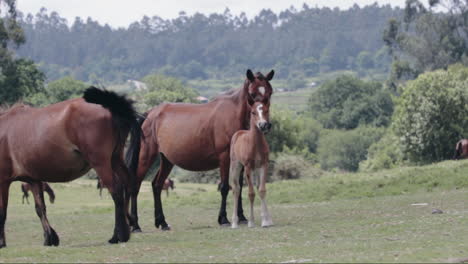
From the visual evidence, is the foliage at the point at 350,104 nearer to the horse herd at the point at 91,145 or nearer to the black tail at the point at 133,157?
the black tail at the point at 133,157

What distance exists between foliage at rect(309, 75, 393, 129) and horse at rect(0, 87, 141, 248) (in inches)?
5324

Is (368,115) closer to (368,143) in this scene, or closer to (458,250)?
(368,143)

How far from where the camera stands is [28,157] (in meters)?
15.2

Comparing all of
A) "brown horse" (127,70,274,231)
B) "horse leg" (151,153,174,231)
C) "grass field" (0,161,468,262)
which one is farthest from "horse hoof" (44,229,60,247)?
"horse leg" (151,153,174,231)

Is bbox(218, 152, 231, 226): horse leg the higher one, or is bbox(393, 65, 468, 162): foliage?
bbox(218, 152, 231, 226): horse leg

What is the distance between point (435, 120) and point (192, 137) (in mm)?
57534

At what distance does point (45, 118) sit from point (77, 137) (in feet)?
2.58

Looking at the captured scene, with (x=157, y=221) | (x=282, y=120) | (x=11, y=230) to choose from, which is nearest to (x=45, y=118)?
(x=157, y=221)

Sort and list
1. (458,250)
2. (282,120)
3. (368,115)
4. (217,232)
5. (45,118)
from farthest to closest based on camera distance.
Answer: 1. (368,115)
2. (282,120)
3. (217,232)
4. (45,118)
5. (458,250)

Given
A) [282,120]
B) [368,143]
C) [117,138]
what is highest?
[117,138]

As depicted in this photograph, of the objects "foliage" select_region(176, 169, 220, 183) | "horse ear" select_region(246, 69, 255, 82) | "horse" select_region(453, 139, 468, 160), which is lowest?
"foliage" select_region(176, 169, 220, 183)

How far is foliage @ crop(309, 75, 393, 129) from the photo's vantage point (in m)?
150

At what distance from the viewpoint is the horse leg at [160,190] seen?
62.5ft

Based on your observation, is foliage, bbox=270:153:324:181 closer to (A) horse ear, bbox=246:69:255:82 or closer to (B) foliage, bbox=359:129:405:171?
(B) foliage, bbox=359:129:405:171
